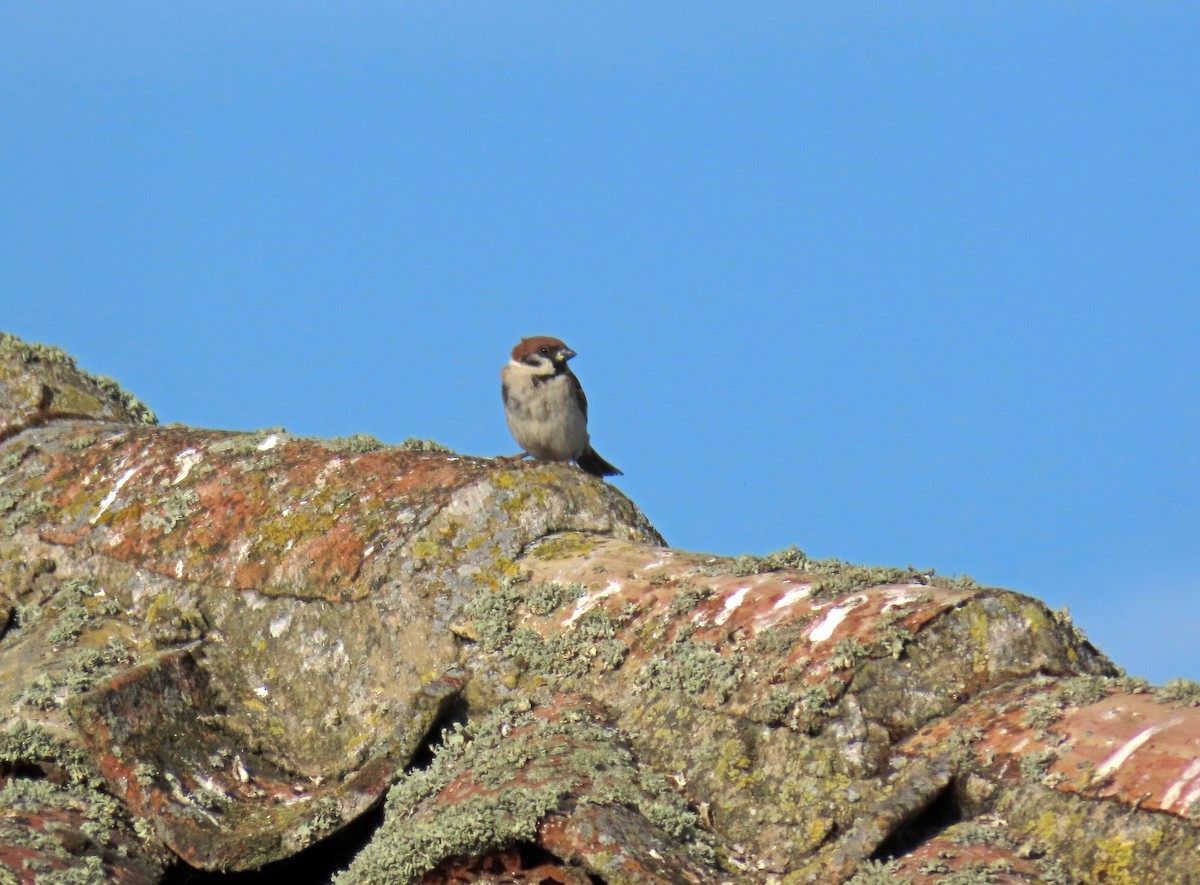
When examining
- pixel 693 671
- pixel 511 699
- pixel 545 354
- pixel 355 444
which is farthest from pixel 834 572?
pixel 545 354

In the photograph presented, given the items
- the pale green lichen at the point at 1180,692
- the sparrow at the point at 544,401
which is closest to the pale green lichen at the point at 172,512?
the sparrow at the point at 544,401

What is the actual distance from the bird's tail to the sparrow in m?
0.14

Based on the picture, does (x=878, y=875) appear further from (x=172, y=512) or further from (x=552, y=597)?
(x=172, y=512)

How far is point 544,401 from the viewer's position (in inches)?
424

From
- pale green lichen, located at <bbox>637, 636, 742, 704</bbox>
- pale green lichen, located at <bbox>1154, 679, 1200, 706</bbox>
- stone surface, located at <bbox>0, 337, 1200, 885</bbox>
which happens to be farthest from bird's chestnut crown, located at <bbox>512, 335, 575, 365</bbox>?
pale green lichen, located at <bbox>1154, 679, 1200, 706</bbox>

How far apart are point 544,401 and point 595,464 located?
3.53 feet

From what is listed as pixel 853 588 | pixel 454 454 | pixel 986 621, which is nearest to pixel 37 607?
pixel 454 454

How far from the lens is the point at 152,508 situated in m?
7.48

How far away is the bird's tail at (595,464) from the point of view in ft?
37.6

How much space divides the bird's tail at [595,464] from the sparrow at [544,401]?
14 cm

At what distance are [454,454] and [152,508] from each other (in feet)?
5.42

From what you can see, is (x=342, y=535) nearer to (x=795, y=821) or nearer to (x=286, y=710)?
(x=286, y=710)

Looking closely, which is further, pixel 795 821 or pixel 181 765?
pixel 181 765

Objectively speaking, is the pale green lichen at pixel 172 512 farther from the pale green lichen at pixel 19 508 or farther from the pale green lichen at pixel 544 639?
the pale green lichen at pixel 544 639
